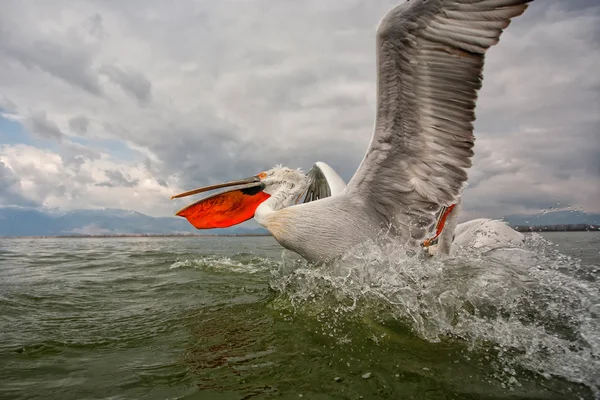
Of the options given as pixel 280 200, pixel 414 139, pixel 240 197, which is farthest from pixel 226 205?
pixel 414 139

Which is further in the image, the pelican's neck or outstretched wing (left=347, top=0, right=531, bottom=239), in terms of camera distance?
the pelican's neck

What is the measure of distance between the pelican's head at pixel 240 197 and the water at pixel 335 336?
107 cm

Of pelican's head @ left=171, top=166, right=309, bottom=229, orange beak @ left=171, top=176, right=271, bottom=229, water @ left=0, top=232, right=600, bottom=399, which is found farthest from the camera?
orange beak @ left=171, top=176, right=271, bottom=229

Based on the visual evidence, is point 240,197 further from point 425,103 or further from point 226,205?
point 425,103

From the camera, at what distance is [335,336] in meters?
2.71

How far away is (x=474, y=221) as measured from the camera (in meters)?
5.00

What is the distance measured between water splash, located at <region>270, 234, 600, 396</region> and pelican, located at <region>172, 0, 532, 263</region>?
0.28 meters

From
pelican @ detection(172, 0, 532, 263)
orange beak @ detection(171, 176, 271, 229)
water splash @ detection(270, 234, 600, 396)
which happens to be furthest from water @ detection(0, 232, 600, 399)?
orange beak @ detection(171, 176, 271, 229)

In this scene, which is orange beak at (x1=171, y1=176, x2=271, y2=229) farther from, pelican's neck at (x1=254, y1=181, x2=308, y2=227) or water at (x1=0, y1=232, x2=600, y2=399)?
water at (x1=0, y1=232, x2=600, y2=399)

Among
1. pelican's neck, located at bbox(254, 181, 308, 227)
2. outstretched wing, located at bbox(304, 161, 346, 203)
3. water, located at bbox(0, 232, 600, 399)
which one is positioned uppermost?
outstretched wing, located at bbox(304, 161, 346, 203)

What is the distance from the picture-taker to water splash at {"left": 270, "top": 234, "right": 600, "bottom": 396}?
2768 mm

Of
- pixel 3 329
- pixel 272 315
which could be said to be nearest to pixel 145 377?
pixel 272 315

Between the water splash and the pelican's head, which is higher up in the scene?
the pelican's head

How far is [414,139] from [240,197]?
9.18ft
